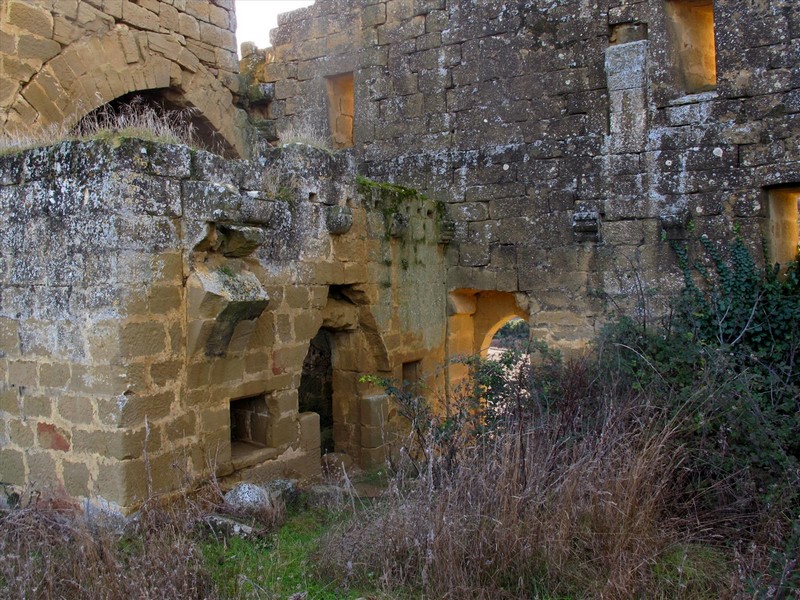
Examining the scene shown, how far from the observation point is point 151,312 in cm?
444

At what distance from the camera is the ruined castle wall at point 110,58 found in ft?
23.4

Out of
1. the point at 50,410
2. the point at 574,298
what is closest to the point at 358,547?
the point at 50,410

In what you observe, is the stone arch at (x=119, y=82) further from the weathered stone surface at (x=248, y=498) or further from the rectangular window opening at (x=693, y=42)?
the rectangular window opening at (x=693, y=42)

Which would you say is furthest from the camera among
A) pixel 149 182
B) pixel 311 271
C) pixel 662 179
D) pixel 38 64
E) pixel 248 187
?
pixel 38 64

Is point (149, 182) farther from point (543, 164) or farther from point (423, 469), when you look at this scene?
point (543, 164)

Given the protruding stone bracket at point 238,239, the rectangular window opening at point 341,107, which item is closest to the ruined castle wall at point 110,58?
the rectangular window opening at point 341,107

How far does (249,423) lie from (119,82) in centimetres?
458

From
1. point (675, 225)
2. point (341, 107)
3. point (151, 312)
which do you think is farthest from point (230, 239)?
point (341, 107)

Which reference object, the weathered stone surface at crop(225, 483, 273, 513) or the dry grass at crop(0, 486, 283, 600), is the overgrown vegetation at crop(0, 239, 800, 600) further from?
the weathered stone surface at crop(225, 483, 273, 513)

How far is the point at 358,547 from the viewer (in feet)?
12.5

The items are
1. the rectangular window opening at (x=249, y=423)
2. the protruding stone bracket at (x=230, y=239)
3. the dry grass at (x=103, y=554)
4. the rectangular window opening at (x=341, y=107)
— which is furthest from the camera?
the rectangular window opening at (x=341, y=107)

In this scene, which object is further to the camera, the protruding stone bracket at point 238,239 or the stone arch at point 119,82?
the stone arch at point 119,82

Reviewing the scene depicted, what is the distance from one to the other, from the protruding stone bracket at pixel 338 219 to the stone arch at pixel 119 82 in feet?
9.73

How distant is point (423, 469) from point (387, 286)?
2619 millimetres
